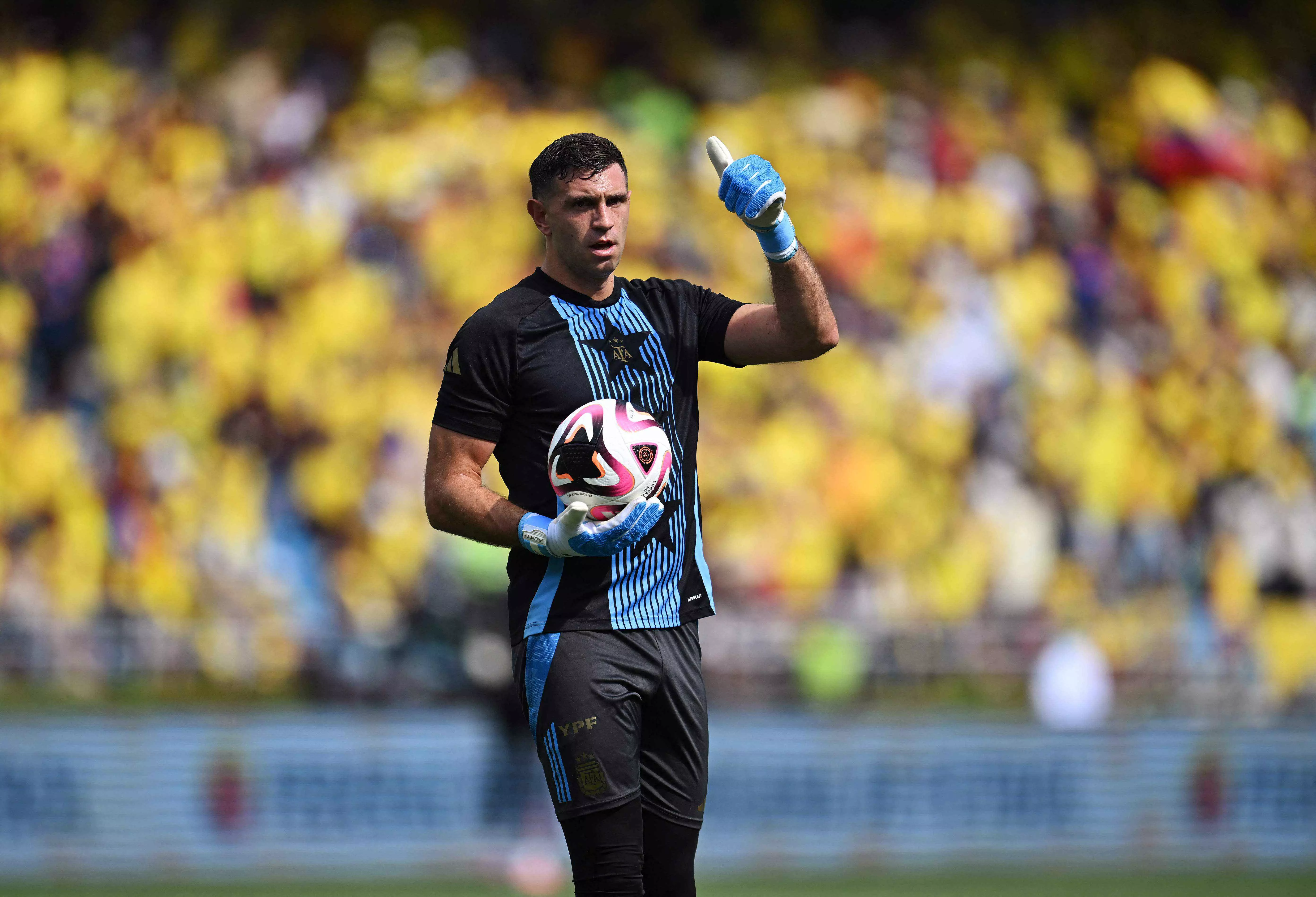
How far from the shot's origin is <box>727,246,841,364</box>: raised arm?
13.4 ft

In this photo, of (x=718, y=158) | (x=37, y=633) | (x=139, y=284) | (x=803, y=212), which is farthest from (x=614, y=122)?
(x=718, y=158)

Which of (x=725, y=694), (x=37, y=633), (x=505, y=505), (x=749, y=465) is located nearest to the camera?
(x=505, y=505)

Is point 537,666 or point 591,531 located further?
point 537,666

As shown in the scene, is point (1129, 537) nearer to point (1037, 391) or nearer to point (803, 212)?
point (1037, 391)

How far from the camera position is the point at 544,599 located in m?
4.11

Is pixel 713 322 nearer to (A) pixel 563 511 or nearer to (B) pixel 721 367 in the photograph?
(A) pixel 563 511

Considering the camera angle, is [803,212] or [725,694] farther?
[803,212]

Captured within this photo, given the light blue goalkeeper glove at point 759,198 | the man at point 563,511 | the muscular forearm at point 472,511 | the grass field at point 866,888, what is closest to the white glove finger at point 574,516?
the man at point 563,511

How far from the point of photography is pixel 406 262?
13.2m

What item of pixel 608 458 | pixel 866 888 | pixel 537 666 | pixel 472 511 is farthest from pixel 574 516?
pixel 866 888

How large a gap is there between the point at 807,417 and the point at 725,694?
9.45 ft

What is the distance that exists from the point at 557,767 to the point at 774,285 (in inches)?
54.6

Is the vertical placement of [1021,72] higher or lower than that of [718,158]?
higher

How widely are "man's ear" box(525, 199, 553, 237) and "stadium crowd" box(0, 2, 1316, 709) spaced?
600cm
